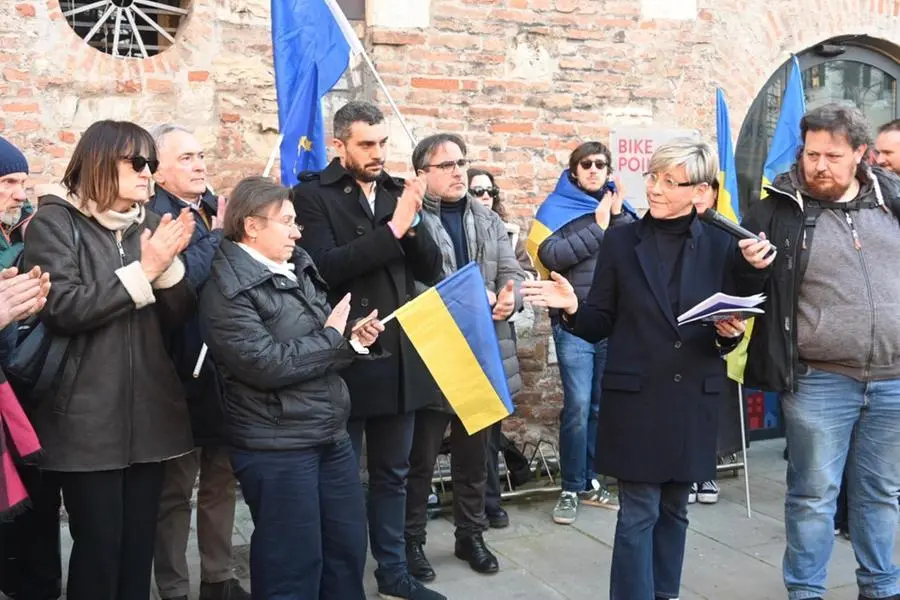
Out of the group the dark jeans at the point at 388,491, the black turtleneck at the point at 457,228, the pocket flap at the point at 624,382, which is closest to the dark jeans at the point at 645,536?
the pocket flap at the point at 624,382

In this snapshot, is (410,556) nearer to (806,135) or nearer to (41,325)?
(41,325)

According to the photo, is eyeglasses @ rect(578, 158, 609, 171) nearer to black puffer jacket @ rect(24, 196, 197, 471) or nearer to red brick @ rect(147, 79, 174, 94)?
red brick @ rect(147, 79, 174, 94)

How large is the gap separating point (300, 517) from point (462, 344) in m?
1.01

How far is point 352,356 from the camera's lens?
11.2ft

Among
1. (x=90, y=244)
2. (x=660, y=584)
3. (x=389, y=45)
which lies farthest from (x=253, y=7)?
(x=660, y=584)

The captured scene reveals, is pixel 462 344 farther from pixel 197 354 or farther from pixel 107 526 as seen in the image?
pixel 107 526

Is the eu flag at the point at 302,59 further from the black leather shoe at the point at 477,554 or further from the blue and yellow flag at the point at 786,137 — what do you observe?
the blue and yellow flag at the point at 786,137

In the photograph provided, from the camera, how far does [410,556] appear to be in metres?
4.39

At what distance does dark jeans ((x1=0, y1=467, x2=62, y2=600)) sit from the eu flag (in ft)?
5.82

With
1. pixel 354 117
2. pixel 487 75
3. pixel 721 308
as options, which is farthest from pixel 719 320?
pixel 487 75

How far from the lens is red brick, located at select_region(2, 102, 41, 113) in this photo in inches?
197

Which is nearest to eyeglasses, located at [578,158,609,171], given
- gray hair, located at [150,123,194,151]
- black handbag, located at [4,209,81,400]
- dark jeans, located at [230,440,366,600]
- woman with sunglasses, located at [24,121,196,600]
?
gray hair, located at [150,123,194,151]

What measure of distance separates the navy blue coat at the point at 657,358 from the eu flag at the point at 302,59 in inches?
62.6

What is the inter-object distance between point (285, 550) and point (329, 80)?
85.9 inches
